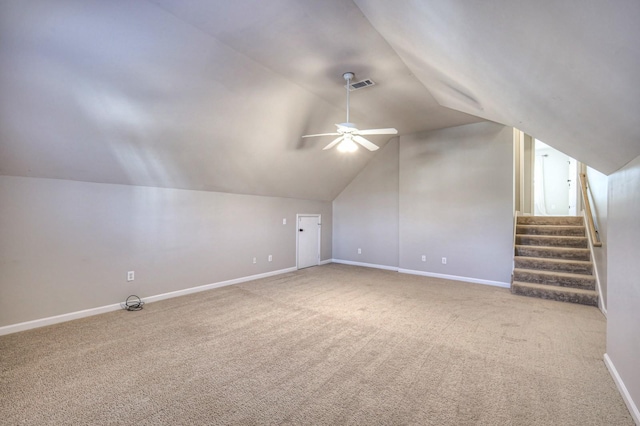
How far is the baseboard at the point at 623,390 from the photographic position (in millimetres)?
1833

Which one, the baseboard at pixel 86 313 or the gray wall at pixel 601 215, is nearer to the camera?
the baseboard at pixel 86 313

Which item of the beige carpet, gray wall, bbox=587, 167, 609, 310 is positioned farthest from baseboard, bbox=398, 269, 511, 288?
gray wall, bbox=587, 167, 609, 310

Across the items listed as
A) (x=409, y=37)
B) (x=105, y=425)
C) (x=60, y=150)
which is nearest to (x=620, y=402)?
(x=409, y=37)

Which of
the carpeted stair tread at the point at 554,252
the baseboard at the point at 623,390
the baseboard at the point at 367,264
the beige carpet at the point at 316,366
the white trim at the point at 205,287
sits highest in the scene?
the carpeted stair tread at the point at 554,252

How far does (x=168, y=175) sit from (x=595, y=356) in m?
5.36

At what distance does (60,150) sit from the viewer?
3146mm

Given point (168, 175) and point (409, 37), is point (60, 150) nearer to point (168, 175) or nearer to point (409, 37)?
point (168, 175)

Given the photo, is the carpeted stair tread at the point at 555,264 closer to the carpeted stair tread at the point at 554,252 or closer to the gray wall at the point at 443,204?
the carpeted stair tread at the point at 554,252

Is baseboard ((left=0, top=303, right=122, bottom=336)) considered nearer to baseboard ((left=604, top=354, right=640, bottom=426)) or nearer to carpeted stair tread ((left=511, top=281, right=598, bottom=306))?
baseboard ((left=604, top=354, right=640, bottom=426))

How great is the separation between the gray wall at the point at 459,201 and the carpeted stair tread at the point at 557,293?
1.69 feet

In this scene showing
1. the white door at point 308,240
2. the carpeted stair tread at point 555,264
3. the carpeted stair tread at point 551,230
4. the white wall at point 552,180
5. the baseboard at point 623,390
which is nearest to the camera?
the baseboard at point 623,390

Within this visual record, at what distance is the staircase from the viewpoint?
4.35 m

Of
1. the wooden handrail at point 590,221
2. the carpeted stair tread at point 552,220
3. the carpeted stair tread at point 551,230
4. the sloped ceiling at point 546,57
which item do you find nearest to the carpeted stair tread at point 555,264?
the wooden handrail at point 590,221

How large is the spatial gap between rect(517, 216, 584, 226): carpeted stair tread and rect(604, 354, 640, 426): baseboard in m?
3.84
